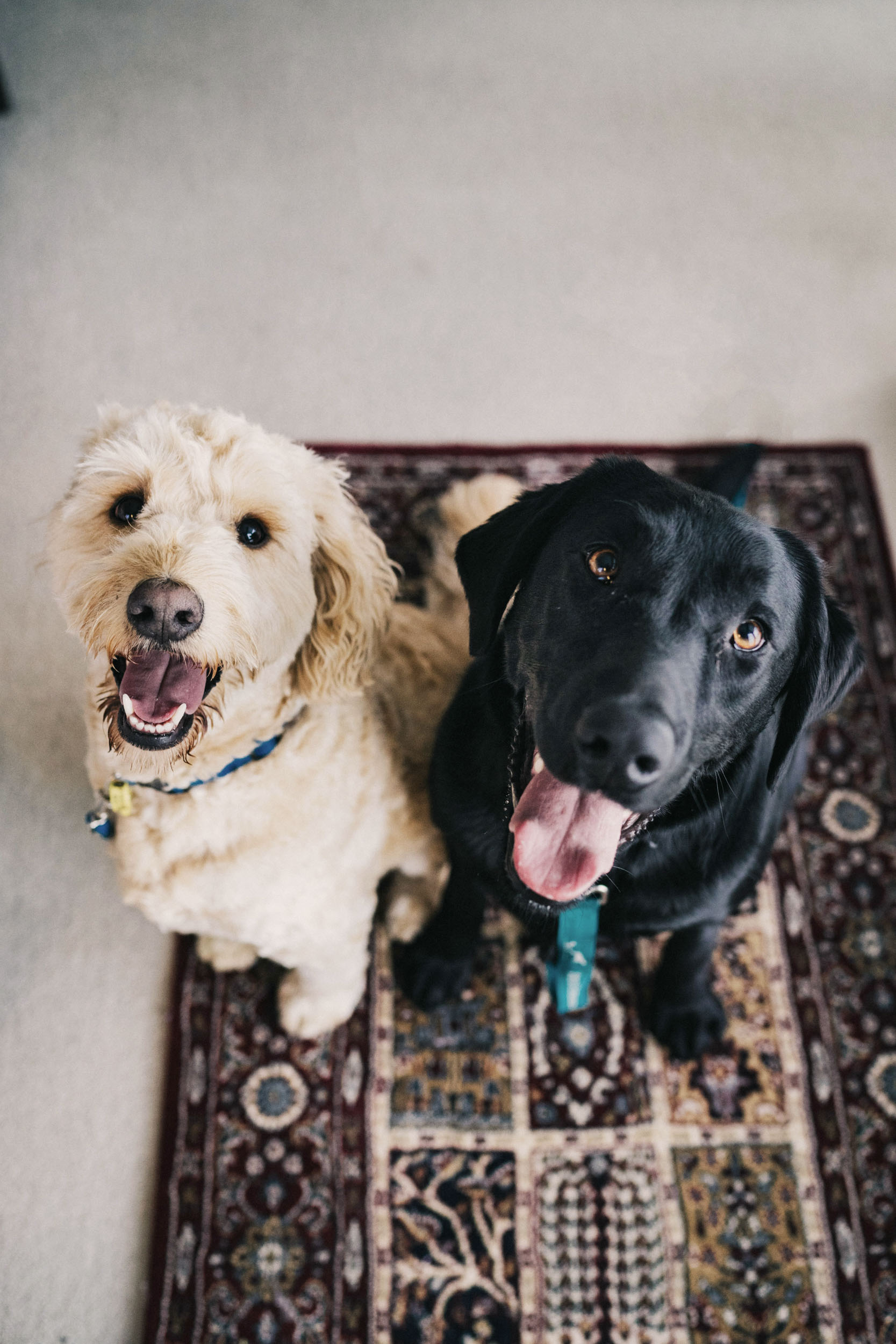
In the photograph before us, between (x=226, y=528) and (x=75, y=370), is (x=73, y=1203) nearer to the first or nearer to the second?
(x=226, y=528)

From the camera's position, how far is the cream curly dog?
1.13m

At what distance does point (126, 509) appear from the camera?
1.20 metres

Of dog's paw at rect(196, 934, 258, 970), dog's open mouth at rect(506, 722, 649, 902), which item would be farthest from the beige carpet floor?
dog's open mouth at rect(506, 722, 649, 902)

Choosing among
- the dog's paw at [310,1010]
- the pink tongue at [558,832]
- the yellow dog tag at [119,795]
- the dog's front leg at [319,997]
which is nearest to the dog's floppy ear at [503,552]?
the pink tongue at [558,832]

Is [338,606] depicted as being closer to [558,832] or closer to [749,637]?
[558,832]

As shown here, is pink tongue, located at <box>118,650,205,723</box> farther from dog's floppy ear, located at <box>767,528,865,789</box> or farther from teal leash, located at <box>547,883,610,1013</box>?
dog's floppy ear, located at <box>767,528,865,789</box>

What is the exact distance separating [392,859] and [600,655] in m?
0.74

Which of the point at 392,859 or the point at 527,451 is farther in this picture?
the point at 527,451

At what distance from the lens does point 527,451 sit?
2209 mm

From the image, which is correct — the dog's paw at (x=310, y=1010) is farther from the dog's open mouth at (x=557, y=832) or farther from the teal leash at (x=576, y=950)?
the dog's open mouth at (x=557, y=832)

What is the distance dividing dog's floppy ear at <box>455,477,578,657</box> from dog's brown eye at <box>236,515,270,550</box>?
27cm

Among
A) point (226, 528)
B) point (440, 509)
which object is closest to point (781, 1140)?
point (440, 509)

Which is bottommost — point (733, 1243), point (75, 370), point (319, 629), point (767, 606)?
point (733, 1243)

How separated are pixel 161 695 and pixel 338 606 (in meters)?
0.29
